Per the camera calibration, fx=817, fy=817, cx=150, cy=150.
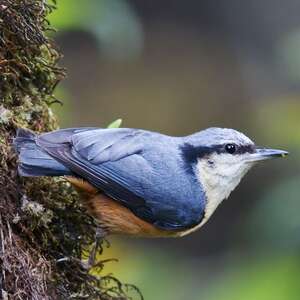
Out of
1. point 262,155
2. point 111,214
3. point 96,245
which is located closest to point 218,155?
point 262,155

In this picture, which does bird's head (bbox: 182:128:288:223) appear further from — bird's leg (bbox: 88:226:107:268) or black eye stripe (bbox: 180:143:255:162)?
bird's leg (bbox: 88:226:107:268)

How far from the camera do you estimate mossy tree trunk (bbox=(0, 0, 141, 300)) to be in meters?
3.37

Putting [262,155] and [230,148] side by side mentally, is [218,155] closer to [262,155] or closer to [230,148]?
[230,148]

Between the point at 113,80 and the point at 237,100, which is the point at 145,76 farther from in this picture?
the point at 237,100

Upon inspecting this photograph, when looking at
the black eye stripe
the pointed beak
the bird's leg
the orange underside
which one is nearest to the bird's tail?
the orange underside

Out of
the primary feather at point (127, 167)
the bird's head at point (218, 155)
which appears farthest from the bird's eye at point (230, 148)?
the primary feather at point (127, 167)

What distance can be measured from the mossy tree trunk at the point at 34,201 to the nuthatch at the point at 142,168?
0.35ft

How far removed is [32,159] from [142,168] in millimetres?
525

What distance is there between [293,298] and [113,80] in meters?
5.73

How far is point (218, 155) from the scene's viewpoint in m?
4.10

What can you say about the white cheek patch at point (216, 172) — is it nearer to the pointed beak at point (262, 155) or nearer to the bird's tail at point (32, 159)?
the pointed beak at point (262, 155)

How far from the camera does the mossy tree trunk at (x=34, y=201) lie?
133 inches

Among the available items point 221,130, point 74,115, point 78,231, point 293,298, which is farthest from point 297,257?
point 74,115

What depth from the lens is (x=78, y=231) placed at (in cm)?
385
